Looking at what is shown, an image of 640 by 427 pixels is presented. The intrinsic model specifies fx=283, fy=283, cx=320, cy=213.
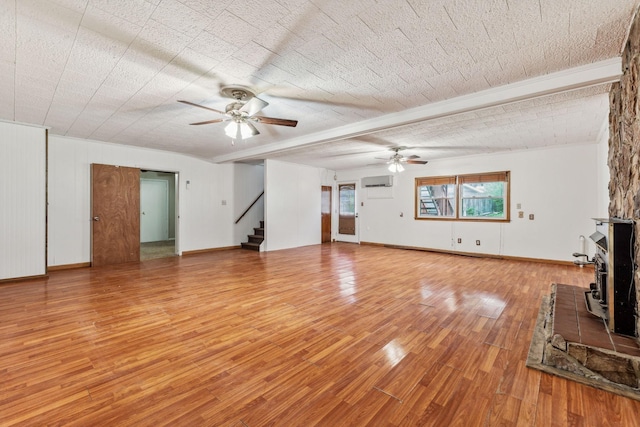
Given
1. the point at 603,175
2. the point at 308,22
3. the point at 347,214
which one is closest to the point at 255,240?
the point at 347,214

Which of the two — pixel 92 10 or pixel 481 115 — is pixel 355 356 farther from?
pixel 481 115

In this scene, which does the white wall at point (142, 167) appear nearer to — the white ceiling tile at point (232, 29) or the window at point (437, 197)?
the window at point (437, 197)

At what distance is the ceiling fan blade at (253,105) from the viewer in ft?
10.2

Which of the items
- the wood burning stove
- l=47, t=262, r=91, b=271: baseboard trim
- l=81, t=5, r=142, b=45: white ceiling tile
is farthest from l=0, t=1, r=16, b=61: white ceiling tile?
the wood burning stove

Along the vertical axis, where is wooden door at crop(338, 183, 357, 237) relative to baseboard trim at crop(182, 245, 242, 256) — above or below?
above

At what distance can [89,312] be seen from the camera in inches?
129

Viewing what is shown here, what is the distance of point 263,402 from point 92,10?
2.88 m

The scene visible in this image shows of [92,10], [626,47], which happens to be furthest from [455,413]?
[92,10]

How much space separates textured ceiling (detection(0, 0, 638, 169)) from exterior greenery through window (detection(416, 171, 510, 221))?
2459 millimetres

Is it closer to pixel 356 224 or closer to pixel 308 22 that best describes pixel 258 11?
pixel 308 22

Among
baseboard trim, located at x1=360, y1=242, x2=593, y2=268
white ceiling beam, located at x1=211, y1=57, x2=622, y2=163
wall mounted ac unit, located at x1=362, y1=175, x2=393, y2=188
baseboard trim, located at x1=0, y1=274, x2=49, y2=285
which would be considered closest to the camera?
white ceiling beam, located at x1=211, y1=57, x2=622, y2=163

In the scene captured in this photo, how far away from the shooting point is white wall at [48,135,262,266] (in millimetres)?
5492

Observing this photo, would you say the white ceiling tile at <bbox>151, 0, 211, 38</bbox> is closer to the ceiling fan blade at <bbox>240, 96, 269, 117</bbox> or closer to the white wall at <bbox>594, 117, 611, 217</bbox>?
the ceiling fan blade at <bbox>240, 96, 269, 117</bbox>

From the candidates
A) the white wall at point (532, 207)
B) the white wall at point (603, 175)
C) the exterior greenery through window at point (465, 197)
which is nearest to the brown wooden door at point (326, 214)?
the white wall at point (532, 207)
